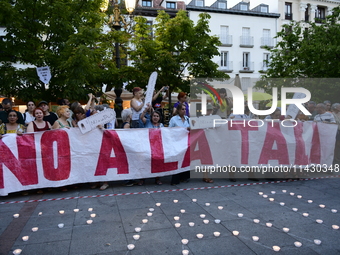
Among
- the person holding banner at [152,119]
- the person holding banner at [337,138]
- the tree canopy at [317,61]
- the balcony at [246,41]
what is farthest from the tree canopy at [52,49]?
the balcony at [246,41]

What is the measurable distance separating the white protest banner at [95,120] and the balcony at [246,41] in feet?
105

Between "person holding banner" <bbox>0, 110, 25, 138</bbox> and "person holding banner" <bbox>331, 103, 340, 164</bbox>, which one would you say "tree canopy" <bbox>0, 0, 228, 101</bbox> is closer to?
"person holding banner" <bbox>0, 110, 25, 138</bbox>

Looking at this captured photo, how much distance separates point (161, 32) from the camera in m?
15.8

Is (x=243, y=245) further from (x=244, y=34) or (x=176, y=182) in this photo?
(x=244, y=34)

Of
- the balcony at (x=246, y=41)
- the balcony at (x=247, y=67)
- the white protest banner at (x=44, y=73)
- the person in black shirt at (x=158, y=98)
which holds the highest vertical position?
the balcony at (x=246, y=41)

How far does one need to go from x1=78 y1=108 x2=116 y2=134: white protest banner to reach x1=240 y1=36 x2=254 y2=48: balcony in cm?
3193

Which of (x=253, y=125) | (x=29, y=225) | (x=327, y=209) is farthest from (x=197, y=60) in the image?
(x=29, y=225)

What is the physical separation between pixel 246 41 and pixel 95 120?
108ft

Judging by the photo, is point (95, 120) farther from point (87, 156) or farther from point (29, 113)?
point (29, 113)

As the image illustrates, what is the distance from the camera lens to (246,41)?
35469 millimetres

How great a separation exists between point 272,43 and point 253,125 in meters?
32.8

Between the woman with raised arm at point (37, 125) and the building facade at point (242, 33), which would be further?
the building facade at point (242, 33)

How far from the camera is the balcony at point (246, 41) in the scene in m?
35.2

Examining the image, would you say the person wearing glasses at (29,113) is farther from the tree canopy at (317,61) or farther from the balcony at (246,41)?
the balcony at (246,41)
